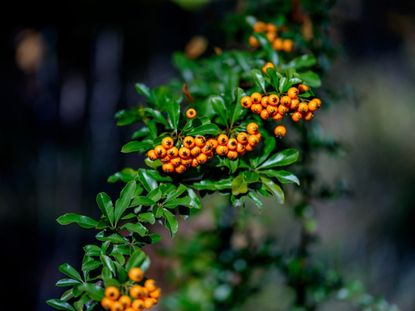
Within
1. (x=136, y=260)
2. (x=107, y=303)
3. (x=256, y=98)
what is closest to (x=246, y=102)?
(x=256, y=98)

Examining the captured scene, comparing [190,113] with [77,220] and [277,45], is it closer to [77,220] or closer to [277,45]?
[77,220]

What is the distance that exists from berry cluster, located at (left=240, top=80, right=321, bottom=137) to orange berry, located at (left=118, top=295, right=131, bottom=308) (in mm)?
529

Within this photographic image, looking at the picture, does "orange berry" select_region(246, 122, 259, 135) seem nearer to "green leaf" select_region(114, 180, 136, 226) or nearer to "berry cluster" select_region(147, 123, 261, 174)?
"berry cluster" select_region(147, 123, 261, 174)

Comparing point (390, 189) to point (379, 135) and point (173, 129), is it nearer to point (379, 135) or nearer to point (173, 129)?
point (379, 135)

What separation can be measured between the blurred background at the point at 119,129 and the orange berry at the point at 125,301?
8.36ft

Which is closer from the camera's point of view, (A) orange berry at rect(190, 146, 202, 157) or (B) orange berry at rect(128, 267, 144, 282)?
(B) orange berry at rect(128, 267, 144, 282)

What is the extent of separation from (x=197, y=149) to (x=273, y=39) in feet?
2.26

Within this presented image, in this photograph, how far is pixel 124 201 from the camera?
1.08 metres

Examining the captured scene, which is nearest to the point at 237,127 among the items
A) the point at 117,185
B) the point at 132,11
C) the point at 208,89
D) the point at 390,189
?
the point at 208,89

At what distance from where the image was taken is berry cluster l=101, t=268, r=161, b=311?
3.03 feet

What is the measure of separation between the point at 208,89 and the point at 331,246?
2688 mm

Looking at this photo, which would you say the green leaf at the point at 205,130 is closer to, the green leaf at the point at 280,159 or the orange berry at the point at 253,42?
the green leaf at the point at 280,159

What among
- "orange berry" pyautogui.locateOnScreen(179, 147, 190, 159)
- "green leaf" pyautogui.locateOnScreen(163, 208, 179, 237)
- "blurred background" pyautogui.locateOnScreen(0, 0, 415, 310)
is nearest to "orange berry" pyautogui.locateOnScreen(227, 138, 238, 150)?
"orange berry" pyautogui.locateOnScreen(179, 147, 190, 159)

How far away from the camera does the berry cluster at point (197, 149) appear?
1.05 meters
